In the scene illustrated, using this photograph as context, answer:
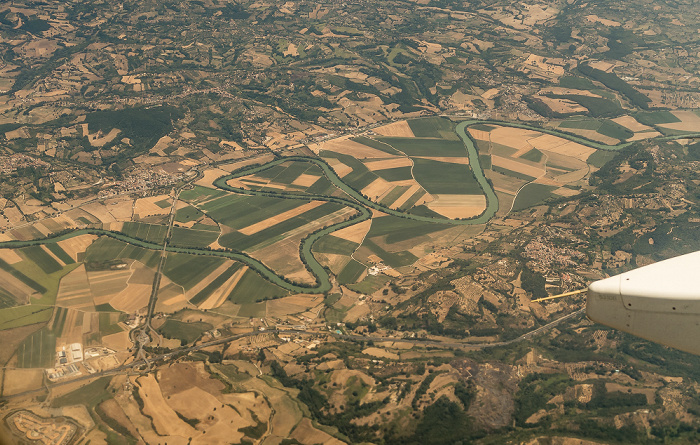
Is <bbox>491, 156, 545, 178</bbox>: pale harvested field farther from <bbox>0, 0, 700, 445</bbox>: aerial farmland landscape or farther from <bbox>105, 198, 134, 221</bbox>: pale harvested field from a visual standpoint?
<bbox>105, 198, 134, 221</bbox>: pale harvested field

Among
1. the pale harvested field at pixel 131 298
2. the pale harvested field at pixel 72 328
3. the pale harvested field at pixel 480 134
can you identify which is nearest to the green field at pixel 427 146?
the pale harvested field at pixel 480 134

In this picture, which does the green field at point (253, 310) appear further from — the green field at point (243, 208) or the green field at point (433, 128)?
the green field at point (433, 128)

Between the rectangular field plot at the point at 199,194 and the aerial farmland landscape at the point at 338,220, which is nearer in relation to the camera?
the aerial farmland landscape at the point at 338,220

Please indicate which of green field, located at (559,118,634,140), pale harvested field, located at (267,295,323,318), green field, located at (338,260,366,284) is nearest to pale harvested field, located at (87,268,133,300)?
pale harvested field, located at (267,295,323,318)

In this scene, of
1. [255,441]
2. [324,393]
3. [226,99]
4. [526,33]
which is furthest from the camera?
[526,33]

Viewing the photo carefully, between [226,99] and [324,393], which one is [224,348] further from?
[226,99]

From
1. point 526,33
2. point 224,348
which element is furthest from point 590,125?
point 224,348

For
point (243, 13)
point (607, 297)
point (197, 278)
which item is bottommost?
point (197, 278)

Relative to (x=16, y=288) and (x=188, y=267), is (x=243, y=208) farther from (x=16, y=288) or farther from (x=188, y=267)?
(x=16, y=288)
